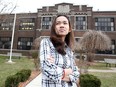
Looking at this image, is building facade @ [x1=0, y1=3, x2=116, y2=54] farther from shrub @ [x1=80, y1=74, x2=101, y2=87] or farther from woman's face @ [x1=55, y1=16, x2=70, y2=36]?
woman's face @ [x1=55, y1=16, x2=70, y2=36]

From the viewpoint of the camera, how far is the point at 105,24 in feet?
93.4

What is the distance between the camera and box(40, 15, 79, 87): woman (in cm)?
196

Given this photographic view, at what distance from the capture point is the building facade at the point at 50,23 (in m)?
28.5

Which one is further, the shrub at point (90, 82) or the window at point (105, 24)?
the window at point (105, 24)

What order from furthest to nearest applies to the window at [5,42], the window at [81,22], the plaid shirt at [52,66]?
the window at [5,42], the window at [81,22], the plaid shirt at [52,66]

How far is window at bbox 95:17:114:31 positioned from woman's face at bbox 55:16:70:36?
27049 millimetres

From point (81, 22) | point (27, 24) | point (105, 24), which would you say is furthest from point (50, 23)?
point (105, 24)

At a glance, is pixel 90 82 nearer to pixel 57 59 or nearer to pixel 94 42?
pixel 57 59

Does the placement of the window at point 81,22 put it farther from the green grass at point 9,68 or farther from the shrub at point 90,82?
the shrub at point 90,82

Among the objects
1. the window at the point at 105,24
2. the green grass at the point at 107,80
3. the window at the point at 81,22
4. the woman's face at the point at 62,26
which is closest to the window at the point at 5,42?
the window at the point at 81,22

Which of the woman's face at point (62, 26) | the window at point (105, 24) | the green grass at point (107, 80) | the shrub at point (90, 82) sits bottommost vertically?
the green grass at point (107, 80)

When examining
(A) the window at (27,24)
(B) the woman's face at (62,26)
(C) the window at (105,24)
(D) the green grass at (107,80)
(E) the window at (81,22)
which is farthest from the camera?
(A) the window at (27,24)

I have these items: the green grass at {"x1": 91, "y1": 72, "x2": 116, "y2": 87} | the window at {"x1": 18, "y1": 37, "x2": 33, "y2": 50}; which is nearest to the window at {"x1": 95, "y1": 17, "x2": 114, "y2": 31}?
the window at {"x1": 18, "y1": 37, "x2": 33, "y2": 50}

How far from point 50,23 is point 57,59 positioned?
27419 mm
